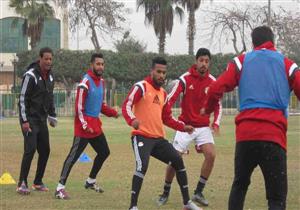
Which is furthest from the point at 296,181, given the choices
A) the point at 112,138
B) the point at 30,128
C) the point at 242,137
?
the point at 112,138

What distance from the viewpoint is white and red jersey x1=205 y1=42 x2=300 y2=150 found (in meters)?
6.12

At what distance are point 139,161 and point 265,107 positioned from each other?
2553 millimetres

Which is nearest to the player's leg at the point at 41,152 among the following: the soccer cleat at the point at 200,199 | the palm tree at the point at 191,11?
the soccer cleat at the point at 200,199

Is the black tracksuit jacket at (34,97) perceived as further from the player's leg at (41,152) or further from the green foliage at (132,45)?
the green foliage at (132,45)

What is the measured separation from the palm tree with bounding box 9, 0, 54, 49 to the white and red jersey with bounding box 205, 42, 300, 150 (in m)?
41.8

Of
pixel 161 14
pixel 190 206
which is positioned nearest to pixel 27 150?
pixel 190 206

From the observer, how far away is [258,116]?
6129mm

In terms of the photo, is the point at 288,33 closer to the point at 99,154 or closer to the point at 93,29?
the point at 93,29

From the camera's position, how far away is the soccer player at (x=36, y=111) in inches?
390

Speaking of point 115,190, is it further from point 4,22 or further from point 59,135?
point 4,22

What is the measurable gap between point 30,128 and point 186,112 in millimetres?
2298

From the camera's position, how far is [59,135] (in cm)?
2347

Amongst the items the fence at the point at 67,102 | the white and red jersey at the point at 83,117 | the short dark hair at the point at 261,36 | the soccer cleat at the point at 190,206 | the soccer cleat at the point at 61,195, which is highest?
the short dark hair at the point at 261,36

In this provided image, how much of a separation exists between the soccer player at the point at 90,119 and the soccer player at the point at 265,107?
12.2ft
